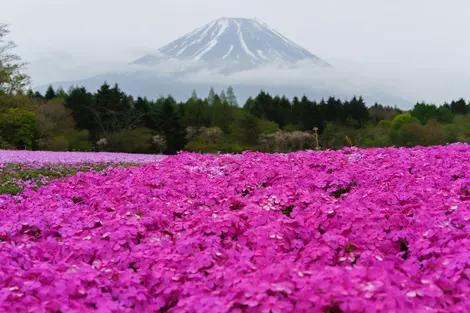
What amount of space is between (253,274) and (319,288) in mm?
473

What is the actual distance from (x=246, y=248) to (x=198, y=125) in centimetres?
4475

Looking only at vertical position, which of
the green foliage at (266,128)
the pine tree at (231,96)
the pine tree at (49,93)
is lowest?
the green foliage at (266,128)

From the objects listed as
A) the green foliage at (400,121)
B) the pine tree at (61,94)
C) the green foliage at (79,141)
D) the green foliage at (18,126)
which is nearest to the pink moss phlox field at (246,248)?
the green foliage at (18,126)

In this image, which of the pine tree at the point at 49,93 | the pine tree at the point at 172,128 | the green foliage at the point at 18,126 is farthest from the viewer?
the pine tree at the point at 49,93

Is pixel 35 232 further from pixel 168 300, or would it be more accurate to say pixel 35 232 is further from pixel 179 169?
pixel 179 169

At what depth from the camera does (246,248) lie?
3748mm

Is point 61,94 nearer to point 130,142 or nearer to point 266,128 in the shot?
point 130,142

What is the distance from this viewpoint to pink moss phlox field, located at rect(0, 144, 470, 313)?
2.79 metres

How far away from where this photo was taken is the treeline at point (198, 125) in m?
36.1

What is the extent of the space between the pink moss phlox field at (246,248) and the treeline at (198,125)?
27906mm

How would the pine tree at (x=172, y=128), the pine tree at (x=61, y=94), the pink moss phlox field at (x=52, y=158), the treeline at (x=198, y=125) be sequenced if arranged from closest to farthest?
the pink moss phlox field at (x=52, y=158), the treeline at (x=198, y=125), the pine tree at (x=172, y=128), the pine tree at (x=61, y=94)

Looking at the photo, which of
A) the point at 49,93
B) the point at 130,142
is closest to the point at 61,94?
the point at 49,93

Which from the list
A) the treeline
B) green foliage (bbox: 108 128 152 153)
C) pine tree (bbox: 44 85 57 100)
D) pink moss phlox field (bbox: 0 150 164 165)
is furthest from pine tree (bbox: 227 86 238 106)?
pink moss phlox field (bbox: 0 150 164 165)

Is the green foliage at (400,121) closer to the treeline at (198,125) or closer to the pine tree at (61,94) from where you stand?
the treeline at (198,125)
